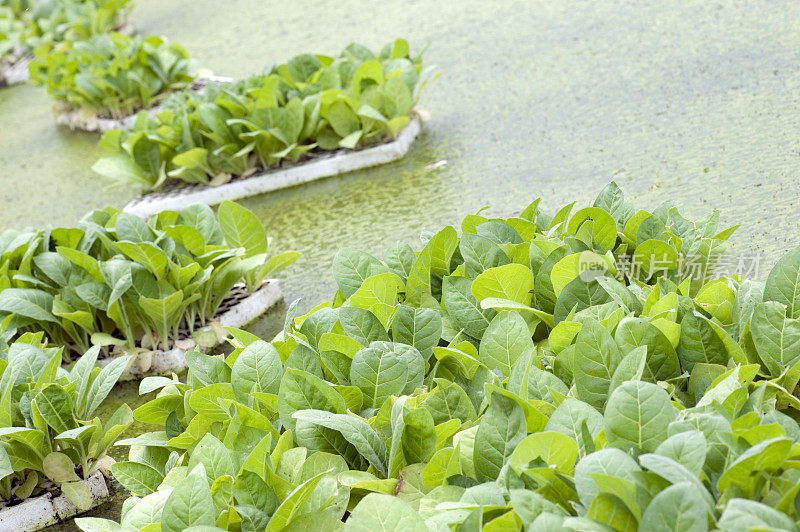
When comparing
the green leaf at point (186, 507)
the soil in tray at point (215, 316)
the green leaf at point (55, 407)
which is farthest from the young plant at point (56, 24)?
the green leaf at point (186, 507)

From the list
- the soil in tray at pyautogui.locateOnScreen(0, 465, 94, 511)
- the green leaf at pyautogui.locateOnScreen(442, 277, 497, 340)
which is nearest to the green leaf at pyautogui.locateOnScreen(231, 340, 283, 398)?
the green leaf at pyautogui.locateOnScreen(442, 277, 497, 340)

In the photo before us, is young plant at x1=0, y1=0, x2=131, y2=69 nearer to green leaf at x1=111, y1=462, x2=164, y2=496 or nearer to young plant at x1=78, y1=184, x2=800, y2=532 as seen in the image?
young plant at x1=78, y1=184, x2=800, y2=532

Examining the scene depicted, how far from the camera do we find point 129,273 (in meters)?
2.74

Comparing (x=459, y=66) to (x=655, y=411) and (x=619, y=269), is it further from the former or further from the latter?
(x=655, y=411)

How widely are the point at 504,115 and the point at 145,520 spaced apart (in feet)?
10.7

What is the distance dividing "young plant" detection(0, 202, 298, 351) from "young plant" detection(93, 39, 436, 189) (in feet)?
3.55

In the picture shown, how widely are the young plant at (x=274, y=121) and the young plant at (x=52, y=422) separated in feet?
6.46

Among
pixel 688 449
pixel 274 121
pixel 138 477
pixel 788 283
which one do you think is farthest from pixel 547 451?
pixel 274 121

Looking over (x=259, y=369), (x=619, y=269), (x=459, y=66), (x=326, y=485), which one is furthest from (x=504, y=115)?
(x=326, y=485)

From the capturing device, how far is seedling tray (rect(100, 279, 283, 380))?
301 cm

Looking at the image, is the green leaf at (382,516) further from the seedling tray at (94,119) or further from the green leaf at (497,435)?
the seedling tray at (94,119)

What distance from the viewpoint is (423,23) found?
5918 millimetres

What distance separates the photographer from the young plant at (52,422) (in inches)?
86.0

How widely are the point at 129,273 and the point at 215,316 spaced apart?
1.81 feet
